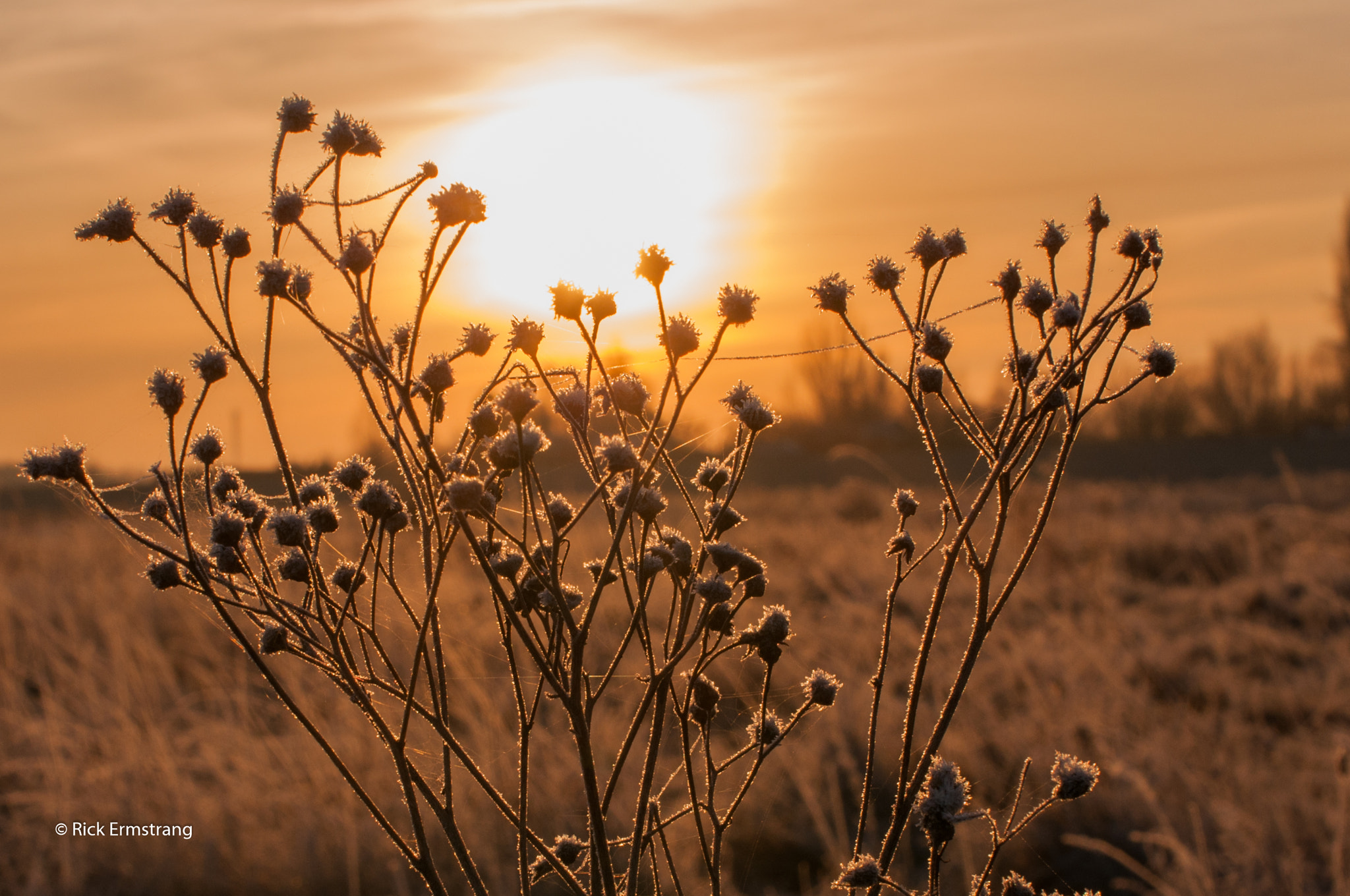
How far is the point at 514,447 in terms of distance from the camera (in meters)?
0.92

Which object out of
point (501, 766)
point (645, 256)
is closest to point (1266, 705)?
point (501, 766)

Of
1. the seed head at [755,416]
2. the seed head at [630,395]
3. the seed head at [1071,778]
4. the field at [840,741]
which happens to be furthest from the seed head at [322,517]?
the field at [840,741]

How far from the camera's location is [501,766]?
168 inches

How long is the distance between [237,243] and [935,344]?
741 millimetres

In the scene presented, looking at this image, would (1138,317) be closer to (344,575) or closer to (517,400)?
(517,400)

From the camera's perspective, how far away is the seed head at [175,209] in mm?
1085

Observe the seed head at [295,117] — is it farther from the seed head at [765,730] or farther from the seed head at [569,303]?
the seed head at [765,730]

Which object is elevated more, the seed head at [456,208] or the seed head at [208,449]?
the seed head at [456,208]

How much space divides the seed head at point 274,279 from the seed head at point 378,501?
0.20m

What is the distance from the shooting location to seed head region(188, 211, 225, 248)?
107 centimetres

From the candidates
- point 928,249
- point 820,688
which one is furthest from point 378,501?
point 928,249

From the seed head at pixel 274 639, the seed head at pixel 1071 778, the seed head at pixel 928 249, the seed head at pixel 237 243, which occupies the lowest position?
the seed head at pixel 1071 778

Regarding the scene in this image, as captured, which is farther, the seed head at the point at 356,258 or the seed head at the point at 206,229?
the seed head at the point at 206,229

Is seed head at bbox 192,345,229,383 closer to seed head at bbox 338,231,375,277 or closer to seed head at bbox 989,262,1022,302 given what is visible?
seed head at bbox 338,231,375,277
